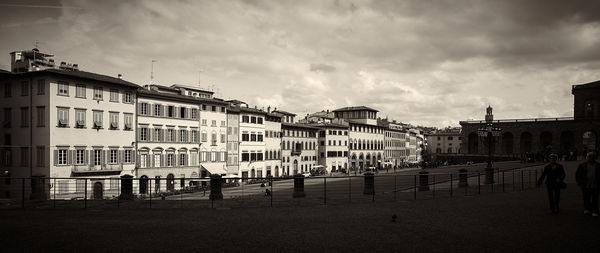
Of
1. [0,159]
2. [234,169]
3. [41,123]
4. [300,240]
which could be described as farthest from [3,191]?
[300,240]

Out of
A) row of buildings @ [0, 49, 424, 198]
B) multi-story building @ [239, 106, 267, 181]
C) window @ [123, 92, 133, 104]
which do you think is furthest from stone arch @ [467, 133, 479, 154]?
window @ [123, 92, 133, 104]

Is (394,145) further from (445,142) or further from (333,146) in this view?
(445,142)

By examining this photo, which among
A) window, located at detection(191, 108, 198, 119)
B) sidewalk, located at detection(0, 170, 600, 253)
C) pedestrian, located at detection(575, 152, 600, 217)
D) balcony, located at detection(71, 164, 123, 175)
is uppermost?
window, located at detection(191, 108, 198, 119)

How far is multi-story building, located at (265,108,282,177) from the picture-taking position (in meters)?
64.1

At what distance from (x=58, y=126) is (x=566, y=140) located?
7390cm

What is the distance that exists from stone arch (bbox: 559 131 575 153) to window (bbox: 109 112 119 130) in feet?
221

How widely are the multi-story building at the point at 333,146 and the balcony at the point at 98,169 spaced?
47.1m

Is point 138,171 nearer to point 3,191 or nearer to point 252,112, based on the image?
point 3,191

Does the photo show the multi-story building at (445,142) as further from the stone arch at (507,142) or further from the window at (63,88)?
the window at (63,88)

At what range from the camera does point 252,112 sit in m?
58.8

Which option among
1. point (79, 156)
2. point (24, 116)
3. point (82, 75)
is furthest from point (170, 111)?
point (24, 116)

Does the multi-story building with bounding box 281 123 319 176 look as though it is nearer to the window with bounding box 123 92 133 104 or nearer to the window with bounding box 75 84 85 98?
the window with bounding box 123 92 133 104

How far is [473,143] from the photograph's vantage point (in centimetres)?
7719

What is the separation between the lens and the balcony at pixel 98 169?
35.8 meters
